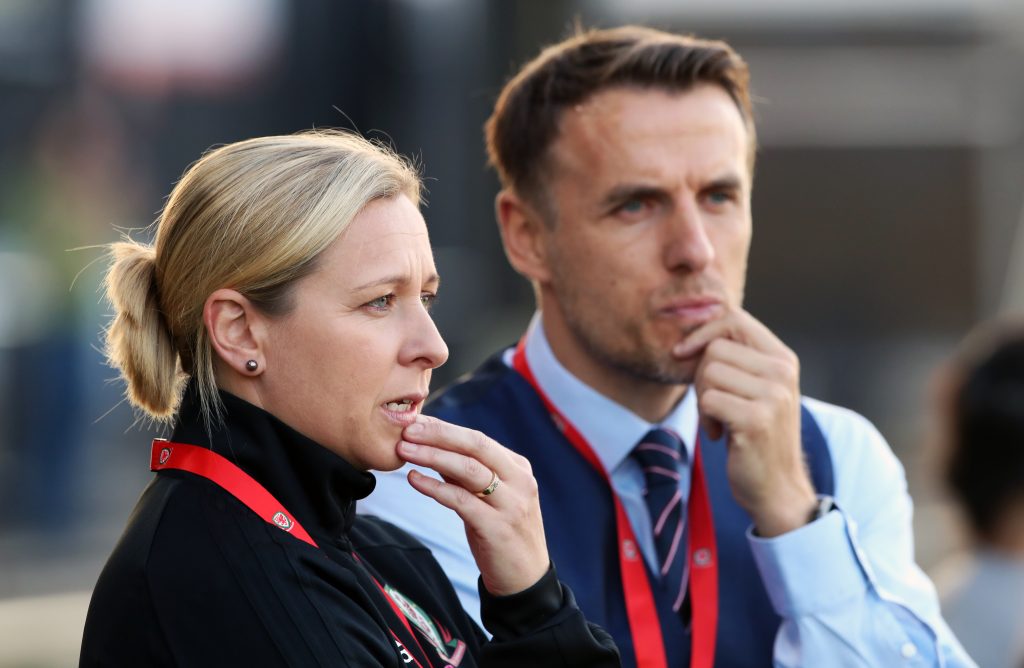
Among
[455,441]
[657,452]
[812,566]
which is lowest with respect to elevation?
[812,566]

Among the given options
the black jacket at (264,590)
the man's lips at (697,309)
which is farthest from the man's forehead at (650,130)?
the black jacket at (264,590)

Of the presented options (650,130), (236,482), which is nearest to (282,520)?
(236,482)

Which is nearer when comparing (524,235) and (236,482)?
(236,482)

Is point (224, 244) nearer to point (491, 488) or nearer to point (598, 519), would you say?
point (491, 488)

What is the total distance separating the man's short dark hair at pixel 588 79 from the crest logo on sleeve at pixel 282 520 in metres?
1.32

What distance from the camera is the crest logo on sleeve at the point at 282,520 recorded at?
1742 mm

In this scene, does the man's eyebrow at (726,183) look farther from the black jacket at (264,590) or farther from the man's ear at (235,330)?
the man's ear at (235,330)

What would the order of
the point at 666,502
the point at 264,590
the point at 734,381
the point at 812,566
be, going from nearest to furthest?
the point at 264,590 < the point at 812,566 < the point at 734,381 < the point at 666,502

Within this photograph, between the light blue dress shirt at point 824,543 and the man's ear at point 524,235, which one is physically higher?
the man's ear at point 524,235

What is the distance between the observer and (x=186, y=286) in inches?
71.9

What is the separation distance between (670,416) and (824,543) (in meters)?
0.47

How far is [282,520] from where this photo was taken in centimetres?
175

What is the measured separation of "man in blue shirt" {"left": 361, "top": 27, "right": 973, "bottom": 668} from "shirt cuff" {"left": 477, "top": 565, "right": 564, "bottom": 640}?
60cm

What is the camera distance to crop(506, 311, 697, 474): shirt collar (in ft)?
8.77
